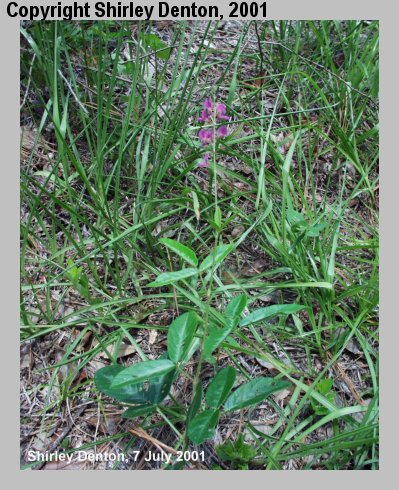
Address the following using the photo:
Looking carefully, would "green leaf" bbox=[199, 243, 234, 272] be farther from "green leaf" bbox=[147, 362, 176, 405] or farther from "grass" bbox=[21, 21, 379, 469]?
"green leaf" bbox=[147, 362, 176, 405]

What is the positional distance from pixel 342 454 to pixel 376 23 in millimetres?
1664

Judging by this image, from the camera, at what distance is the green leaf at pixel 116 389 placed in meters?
1.13

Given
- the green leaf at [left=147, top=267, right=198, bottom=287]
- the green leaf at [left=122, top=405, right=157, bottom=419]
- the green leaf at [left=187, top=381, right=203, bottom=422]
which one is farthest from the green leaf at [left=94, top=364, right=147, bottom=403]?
the green leaf at [left=147, top=267, right=198, bottom=287]

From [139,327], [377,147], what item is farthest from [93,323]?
[377,147]

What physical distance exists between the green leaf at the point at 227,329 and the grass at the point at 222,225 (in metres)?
0.20

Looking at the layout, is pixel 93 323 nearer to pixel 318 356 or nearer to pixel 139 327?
pixel 139 327

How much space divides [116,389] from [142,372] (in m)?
0.15

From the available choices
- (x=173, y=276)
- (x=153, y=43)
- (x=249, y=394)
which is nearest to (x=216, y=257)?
(x=173, y=276)

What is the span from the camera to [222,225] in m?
1.30

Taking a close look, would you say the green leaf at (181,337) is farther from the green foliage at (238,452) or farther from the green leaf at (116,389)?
the green foliage at (238,452)

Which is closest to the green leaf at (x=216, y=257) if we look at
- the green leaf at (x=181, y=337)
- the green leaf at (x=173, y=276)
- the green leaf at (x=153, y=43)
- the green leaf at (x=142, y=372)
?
the green leaf at (x=173, y=276)

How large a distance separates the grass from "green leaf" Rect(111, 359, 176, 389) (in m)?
0.20

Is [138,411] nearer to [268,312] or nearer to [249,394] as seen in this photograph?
[249,394]

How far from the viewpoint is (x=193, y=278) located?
1.43 metres
